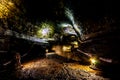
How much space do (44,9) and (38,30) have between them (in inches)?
135

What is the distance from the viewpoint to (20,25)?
11.9 m

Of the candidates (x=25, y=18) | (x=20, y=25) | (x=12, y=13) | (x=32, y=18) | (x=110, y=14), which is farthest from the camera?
(x=32, y=18)

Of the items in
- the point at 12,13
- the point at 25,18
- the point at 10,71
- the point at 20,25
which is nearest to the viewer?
→ the point at 10,71

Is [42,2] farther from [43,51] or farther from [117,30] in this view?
[117,30]

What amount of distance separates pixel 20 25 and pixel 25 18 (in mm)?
1136

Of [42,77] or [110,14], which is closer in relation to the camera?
[110,14]

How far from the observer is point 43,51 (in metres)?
16.0

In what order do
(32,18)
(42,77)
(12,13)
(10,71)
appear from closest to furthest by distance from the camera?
(42,77), (10,71), (12,13), (32,18)

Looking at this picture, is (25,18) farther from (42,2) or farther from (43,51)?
(43,51)

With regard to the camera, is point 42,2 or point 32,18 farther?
point 32,18

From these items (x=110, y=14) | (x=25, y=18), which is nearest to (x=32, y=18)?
(x=25, y=18)

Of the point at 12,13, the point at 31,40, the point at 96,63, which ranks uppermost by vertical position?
the point at 12,13

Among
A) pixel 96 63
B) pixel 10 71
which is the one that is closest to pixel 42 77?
pixel 10 71

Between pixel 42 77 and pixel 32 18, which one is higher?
pixel 32 18
